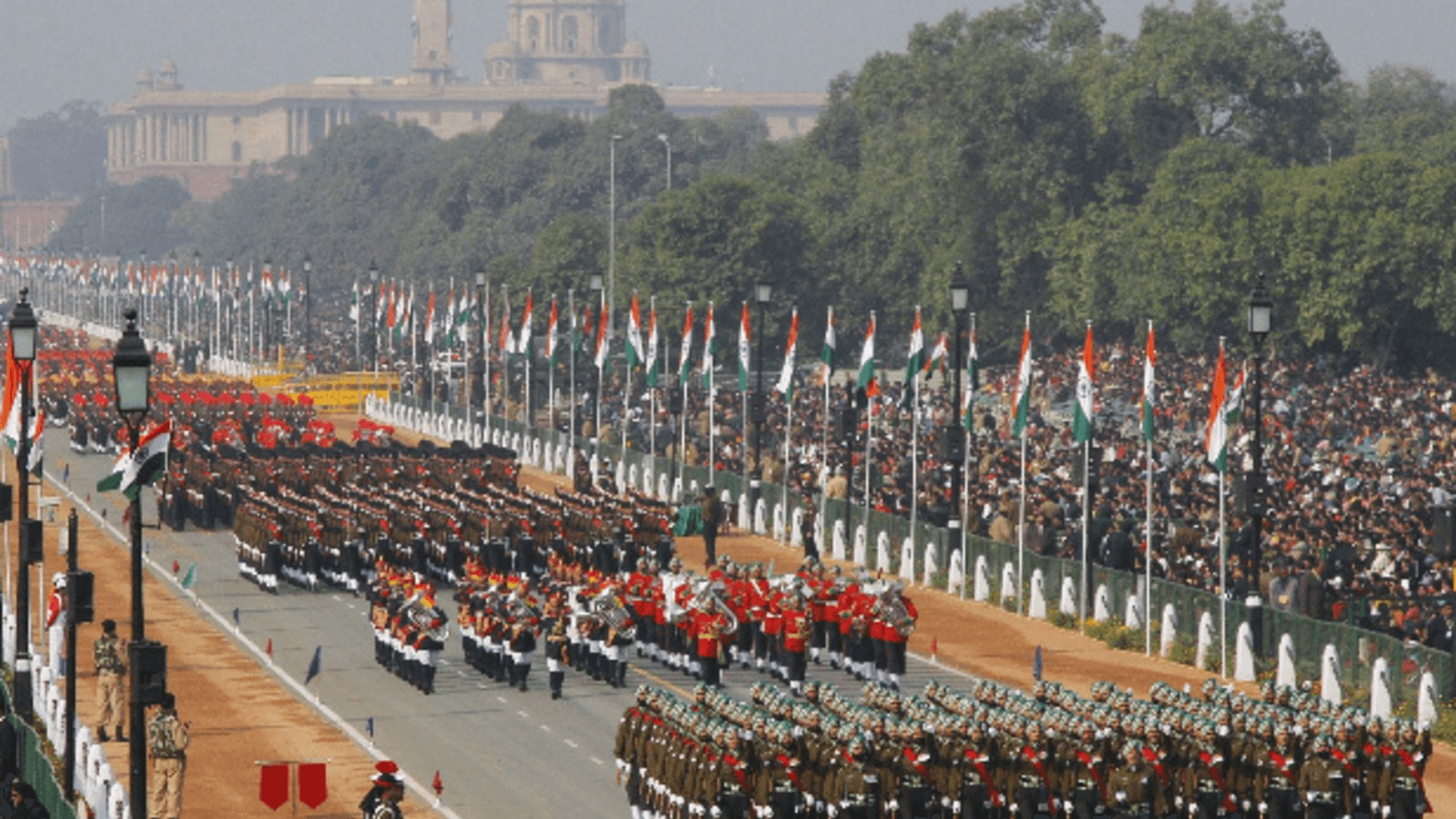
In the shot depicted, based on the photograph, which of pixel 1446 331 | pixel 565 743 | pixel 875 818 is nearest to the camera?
pixel 875 818

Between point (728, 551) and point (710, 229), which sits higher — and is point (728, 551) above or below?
below

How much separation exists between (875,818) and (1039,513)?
86.4ft

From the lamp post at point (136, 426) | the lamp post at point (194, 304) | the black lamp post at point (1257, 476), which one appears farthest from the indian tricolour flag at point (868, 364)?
the lamp post at point (194, 304)

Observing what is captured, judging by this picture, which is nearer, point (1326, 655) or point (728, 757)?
point (728, 757)

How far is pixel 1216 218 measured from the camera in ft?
281

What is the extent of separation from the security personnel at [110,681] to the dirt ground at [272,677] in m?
0.42

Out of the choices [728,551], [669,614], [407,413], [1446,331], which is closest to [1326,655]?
[669,614]

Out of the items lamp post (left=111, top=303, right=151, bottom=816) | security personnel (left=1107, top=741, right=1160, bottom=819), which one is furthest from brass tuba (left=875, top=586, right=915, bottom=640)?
lamp post (left=111, top=303, right=151, bottom=816)

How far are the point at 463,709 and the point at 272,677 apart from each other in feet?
15.2

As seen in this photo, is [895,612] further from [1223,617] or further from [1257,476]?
[1257,476]

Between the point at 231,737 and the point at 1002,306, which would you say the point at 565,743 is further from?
the point at 1002,306

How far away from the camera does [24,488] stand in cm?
3341

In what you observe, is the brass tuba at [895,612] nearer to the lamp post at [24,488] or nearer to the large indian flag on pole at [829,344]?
the lamp post at [24,488]

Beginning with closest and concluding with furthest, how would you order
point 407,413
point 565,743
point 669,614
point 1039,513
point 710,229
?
point 565,743
point 669,614
point 1039,513
point 407,413
point 710,229
